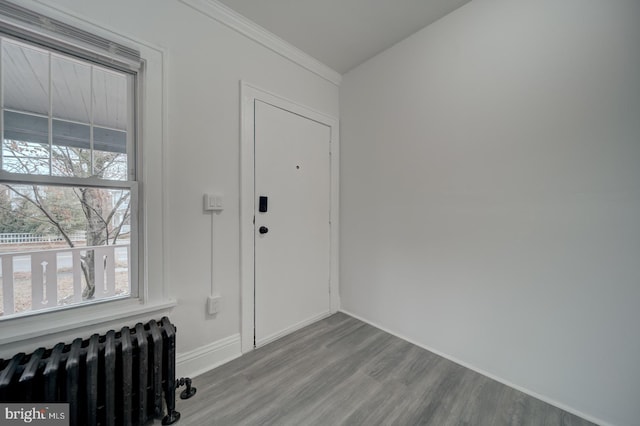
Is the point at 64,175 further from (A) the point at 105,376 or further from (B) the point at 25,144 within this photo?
(A) the point at 105,376

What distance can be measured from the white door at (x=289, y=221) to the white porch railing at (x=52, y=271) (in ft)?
3.09

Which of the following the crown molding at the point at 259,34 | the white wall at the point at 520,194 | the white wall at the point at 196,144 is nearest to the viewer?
the white wall at the point at 520,194

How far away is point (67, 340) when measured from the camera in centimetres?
129

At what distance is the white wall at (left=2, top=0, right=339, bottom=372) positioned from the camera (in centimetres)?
155

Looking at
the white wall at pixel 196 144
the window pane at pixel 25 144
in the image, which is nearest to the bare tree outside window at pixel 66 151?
the window pane at pixel 25 144

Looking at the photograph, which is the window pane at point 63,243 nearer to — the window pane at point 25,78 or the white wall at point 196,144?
the white wall at point 196,144

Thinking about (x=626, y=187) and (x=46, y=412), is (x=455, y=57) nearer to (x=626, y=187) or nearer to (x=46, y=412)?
(x=626, y=187)

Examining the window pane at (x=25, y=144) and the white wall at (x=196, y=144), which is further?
the white wall at (x=196, y=144)

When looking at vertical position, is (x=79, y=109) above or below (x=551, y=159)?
above

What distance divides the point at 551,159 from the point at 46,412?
116 inches

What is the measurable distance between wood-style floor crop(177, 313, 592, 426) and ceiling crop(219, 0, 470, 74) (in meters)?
2.72

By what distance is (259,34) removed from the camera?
200 centimetres

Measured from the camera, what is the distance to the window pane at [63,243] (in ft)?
4.00

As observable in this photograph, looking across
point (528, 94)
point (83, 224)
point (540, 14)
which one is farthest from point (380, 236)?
point (83, 224)
